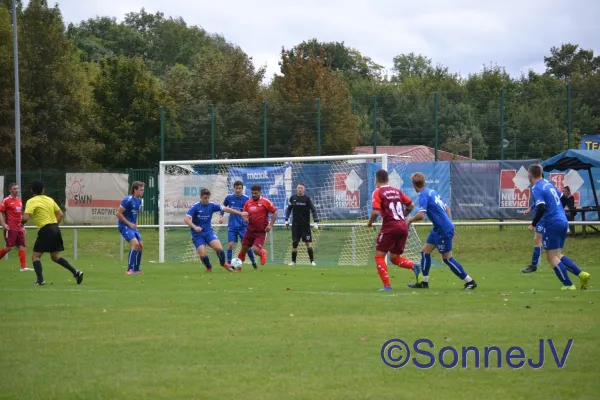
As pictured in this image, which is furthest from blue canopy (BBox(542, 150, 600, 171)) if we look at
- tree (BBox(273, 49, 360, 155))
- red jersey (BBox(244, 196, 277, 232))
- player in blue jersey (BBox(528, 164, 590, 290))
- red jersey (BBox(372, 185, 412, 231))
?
red jersey (BBox(372, 185, 412, 231))

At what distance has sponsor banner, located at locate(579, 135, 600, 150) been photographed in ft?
109

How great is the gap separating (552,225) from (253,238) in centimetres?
843

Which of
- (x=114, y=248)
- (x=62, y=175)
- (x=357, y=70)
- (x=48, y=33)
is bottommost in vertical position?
(x=114, y=248)

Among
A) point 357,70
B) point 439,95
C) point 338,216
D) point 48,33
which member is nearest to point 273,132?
point 439,95

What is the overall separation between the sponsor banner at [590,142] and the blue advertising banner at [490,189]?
3901mm

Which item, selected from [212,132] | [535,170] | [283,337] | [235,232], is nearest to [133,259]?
[235,232]

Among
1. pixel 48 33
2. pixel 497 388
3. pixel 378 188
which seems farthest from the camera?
pixel 48 33

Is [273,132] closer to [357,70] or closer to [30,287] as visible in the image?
[30,287]

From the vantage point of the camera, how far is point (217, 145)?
36.5 meters

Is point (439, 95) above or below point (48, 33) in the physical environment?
below

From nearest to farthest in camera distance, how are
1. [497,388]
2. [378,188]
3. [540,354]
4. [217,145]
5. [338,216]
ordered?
[497,388] < [540,354] < [378,188] < [338,216] < [217,145]

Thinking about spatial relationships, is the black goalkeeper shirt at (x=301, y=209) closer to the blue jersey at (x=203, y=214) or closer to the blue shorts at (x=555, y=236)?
the blue jersey at (x=203, y=214)

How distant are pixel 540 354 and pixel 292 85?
144 feet

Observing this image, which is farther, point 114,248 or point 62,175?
point 62,175
